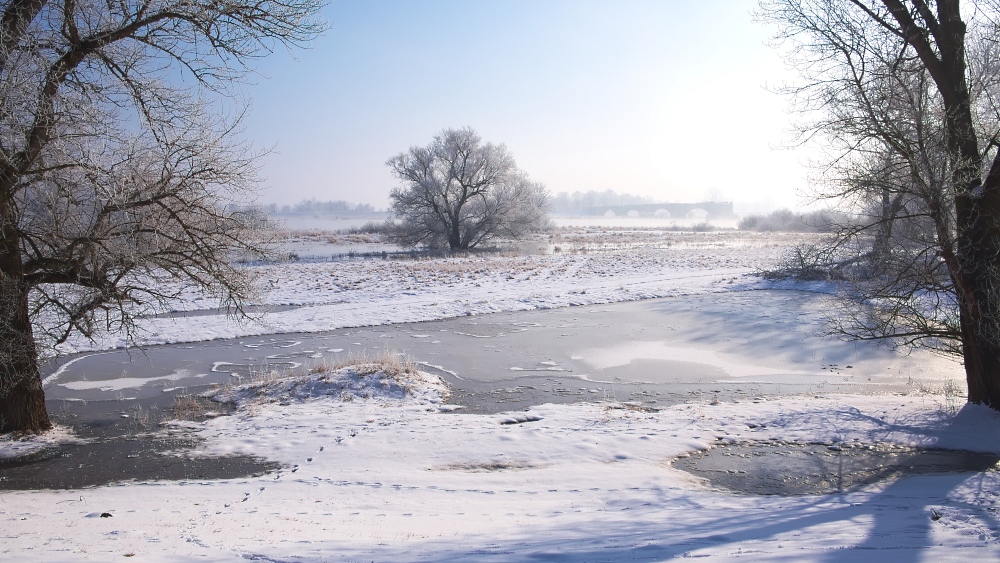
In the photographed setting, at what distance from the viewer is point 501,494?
6586mm

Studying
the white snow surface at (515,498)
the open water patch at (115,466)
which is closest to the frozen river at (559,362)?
the white snow surface at (515,498)

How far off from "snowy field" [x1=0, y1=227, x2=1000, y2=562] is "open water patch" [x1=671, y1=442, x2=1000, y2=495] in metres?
0.26

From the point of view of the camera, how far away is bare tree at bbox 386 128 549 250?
154ft

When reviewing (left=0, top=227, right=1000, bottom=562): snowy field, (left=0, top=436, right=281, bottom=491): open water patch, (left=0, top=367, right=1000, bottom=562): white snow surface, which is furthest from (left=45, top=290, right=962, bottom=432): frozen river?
(left=0, top=436, right=281, bottom=491): open water patch

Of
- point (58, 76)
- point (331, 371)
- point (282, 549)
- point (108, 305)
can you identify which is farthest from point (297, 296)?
point (282, 549)

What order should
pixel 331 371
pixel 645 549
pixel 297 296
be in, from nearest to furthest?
pixel 645 549
pixel 331 371
pixel 297 296

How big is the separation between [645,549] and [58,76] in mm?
8799

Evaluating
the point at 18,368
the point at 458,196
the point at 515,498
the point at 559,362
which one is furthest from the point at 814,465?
the point at 458,196

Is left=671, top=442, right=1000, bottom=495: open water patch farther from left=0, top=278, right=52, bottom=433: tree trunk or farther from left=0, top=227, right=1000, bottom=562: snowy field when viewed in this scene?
left=0, top=278, right=52, bottom=433: tree trunk

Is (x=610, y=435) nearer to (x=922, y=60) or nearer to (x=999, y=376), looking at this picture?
(x=999, y=376)

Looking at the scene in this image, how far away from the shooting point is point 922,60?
31.0ft

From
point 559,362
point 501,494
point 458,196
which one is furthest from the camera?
point 458,196

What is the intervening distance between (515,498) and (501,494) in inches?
8.1

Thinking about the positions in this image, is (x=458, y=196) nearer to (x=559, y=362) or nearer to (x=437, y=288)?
(x=437, y=288)
